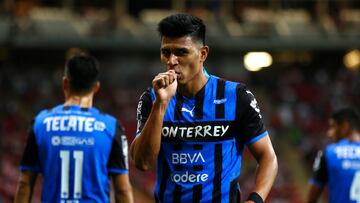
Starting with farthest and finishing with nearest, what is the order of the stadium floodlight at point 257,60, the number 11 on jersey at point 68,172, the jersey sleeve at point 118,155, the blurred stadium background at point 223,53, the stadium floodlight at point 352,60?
1. the stadium floodlight at point 352,60
2. the stadium floodlight at point 257,60
3. the blurred stadium background at point 223,53
4. the jersey sleeve at point 118,155
5. the number 11 on jersey at point 68,172

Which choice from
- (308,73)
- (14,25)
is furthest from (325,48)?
(14,25)

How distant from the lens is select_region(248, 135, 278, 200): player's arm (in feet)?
13.1

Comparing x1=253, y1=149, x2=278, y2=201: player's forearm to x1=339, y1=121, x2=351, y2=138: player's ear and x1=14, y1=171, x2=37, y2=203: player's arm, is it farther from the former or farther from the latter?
x1=339, y1=121, x2=351, y2=138: player's ear

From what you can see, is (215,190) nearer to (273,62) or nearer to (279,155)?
(279,155)

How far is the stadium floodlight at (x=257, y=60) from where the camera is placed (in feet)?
88.5

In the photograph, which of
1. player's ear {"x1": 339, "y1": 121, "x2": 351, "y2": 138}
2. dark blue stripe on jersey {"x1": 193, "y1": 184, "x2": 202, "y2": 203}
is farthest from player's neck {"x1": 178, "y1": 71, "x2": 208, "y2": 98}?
player's ear {"x1": 339, "y1": 121, "x2": 351, "y2": 138}

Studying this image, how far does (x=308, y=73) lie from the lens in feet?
89.9

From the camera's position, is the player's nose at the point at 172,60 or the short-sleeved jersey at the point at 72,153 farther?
the short-sleeved jersey at the point at 72,153

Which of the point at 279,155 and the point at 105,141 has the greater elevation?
the point at 105,141

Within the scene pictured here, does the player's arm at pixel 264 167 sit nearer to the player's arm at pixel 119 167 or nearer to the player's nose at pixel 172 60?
the player's nose at pixel 172 60

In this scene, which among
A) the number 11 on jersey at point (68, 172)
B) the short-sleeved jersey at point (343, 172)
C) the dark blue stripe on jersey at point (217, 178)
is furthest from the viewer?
the short-sleeved jersey at point (343, 172)

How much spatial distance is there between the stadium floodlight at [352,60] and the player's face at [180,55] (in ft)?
82.2

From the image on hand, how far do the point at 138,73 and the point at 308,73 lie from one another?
6769 millimetres

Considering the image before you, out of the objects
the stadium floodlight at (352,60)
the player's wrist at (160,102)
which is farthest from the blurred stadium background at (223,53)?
the player's wrist at (160,102)
